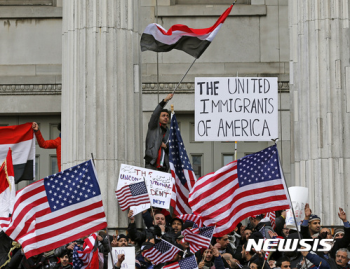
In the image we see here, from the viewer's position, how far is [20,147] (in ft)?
71.1

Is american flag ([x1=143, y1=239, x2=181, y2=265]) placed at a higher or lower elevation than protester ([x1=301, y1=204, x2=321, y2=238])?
lower

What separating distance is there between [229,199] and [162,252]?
63.7 inches

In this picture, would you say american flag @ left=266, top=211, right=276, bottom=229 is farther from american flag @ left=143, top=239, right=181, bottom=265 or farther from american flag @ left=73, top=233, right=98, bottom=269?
american flag @ left=73, top=233, right=98, bottom=269

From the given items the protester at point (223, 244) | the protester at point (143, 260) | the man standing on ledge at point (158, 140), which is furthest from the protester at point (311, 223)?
the man standing on ledge at point (158, 140)

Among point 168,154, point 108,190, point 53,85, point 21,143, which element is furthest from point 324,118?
point 53,85

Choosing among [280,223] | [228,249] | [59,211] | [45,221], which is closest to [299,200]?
[280,223]

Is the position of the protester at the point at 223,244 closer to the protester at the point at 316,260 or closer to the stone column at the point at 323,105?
the protester at the point at 316,260

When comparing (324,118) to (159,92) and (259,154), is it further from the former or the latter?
(159,92)

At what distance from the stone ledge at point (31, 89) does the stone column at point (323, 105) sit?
7.40m

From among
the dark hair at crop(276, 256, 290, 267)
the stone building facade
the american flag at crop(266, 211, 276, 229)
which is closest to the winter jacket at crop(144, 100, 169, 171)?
the american flag at crop(266, 211, 276, 229)

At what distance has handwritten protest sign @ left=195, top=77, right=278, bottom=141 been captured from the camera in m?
20.5

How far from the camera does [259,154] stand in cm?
1770

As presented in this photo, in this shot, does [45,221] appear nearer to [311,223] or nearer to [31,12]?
[311,223]

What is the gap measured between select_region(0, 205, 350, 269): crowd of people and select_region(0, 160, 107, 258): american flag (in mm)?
659
